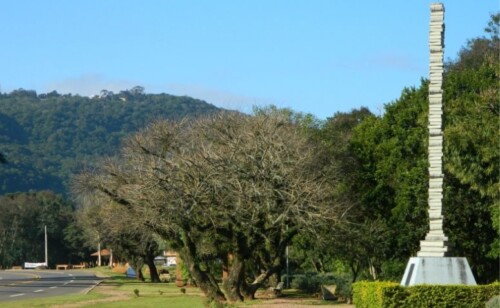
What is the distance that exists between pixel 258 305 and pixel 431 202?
10.7 m

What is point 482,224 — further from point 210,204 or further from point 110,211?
point 110,211

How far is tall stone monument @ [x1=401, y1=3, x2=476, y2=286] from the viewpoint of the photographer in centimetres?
2973

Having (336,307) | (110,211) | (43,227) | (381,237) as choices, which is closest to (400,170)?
(381,237)

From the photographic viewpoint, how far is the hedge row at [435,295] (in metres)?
27.4

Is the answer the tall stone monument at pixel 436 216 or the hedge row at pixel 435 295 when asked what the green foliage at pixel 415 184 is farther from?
the hedge row at pixel 435 295

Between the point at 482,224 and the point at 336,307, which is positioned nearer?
the point at 336,307

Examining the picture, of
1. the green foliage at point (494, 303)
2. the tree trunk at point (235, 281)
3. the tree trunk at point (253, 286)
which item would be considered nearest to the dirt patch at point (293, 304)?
the tree trunk at point (253, 286)

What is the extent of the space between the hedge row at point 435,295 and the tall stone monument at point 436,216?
5.54 ft

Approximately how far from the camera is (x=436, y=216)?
3130 centimetres

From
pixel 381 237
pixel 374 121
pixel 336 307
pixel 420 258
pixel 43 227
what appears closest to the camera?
pixel 420 258

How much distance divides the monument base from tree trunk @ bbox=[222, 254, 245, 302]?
45.1ft

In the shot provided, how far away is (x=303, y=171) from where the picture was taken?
1741 inches

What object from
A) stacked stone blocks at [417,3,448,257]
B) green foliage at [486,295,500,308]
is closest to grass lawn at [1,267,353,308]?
stacked stone blocks at [417,3,448,257]

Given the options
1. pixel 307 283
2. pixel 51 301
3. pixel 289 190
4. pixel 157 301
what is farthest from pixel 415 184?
pixel 51 301
